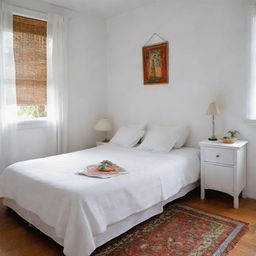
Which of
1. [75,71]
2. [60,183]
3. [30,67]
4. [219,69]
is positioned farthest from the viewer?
[75,71]

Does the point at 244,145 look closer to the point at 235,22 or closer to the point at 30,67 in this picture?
the point at 235,22

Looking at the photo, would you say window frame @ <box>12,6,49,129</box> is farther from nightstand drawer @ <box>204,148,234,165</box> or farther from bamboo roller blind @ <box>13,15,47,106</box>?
nightstand drawer @ <box>204,148,234,165</box>

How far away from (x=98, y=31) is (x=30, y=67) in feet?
4.84

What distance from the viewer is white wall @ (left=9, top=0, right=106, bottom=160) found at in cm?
365

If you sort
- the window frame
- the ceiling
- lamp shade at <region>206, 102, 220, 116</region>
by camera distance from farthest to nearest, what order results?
1. the ceiling
2. the window frame
3. lamp shade at <region>206, 102, 220, 116</region>

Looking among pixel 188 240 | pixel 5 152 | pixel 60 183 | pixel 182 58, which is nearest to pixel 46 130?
pixel 5 152

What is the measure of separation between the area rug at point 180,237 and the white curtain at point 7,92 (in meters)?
1.92

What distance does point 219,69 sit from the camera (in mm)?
3131

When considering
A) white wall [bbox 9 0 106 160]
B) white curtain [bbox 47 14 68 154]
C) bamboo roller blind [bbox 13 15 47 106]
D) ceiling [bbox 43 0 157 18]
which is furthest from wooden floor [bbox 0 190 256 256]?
ceiling [bbox 43 0 157 18]

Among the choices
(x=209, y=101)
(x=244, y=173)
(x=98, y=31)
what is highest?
(x=98, y=31)

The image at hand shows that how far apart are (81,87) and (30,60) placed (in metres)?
0.93

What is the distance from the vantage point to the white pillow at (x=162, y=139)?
3232 millimetres

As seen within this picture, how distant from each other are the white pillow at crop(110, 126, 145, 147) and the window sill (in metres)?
1.07

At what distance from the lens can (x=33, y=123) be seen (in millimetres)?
3545
